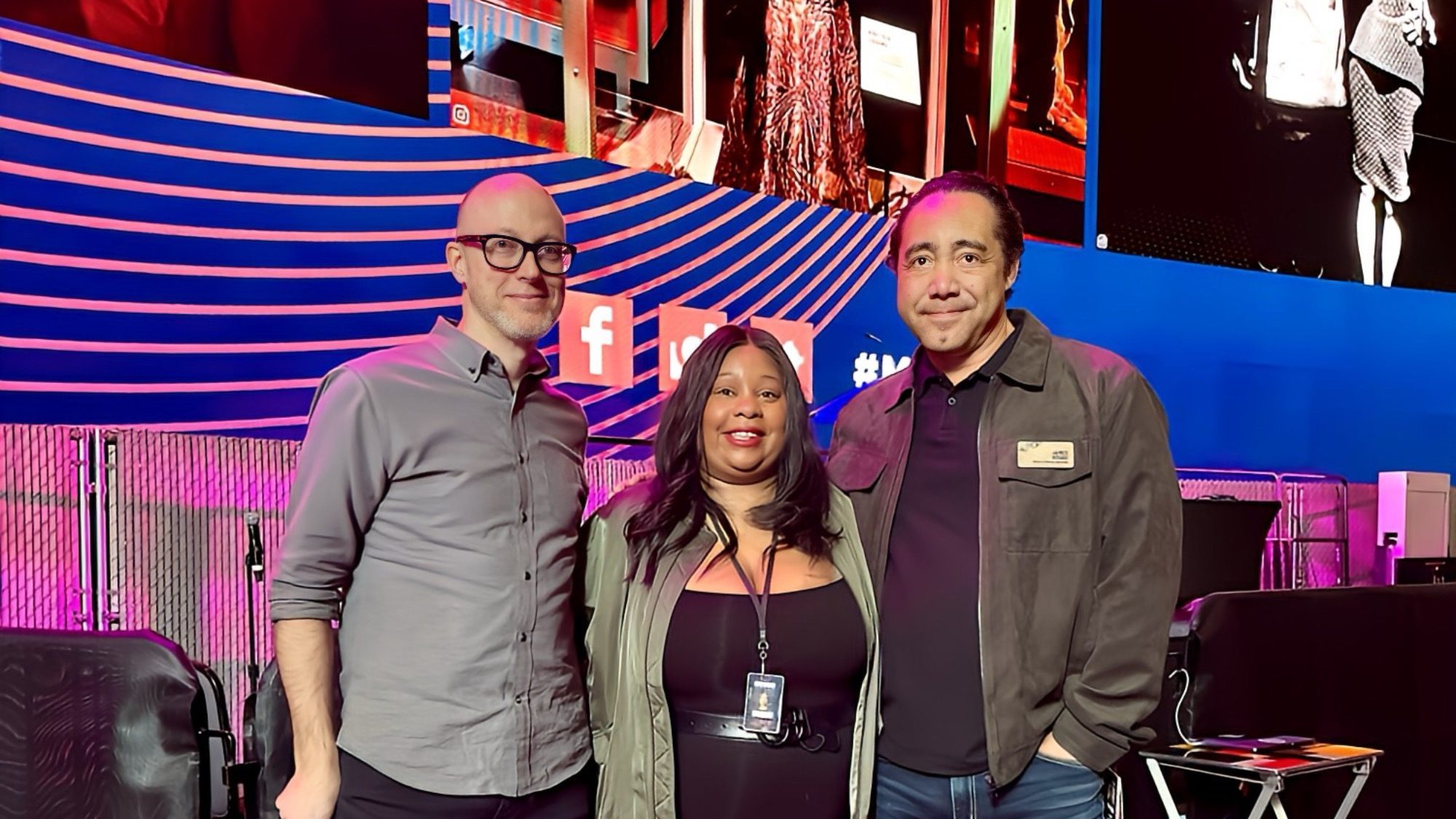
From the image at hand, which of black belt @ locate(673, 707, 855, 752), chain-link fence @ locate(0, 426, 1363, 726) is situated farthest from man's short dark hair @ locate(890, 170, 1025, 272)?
chain-link fence @ locate(0, 426, 1363, 726)

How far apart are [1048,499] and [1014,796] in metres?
0.54

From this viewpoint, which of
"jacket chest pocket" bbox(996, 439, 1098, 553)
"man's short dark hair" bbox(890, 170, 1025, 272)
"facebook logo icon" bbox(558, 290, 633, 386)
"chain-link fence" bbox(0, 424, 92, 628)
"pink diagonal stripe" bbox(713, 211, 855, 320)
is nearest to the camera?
"jacket chest pocket" bbox(996, 439, 1098, 553)

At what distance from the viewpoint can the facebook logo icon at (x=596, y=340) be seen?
5148 millimetres

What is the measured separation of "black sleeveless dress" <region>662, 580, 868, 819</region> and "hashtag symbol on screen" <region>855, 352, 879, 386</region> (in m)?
4.19

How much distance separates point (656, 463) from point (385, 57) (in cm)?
285

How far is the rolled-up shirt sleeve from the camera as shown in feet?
6.68

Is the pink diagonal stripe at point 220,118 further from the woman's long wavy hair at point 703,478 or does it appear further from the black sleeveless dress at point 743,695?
the black sleeveless dress at point 743,695

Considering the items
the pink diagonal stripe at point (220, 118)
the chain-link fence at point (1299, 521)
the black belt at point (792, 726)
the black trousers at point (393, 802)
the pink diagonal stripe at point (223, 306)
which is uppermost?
the pink diagonal stripe at point (220, 118)

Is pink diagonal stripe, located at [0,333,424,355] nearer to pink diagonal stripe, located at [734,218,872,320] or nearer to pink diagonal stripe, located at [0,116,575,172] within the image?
pink diagonal stripe, located at [0,116,575,172]

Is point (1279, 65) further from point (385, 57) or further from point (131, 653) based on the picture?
point (131, 653)

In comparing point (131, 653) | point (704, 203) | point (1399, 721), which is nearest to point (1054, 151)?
point (704, 203)

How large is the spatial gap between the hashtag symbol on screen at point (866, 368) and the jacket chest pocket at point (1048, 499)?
13.7 feet

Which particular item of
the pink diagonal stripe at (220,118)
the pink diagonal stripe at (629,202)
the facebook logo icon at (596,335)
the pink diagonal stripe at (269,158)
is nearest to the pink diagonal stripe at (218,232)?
the pink diagonal stripe at (269,158)

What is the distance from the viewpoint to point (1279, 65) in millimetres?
8047
